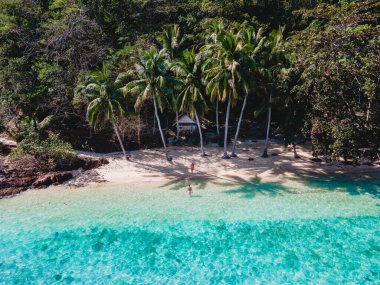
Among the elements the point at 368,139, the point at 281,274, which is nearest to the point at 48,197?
the point at 281,274

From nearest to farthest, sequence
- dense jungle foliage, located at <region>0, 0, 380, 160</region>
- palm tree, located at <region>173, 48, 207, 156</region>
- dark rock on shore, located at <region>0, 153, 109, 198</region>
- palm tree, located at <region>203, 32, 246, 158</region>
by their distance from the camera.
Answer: dense jungle foliage, located at <region>0, 0, 380, 160</region>
dark rock on shore, located at <region>0, 153, 109, 198</region>
palm tree, located at <region>203, 32, 246, 158</region>
palm tree, located at <region>173, 48, 207, 156</region>

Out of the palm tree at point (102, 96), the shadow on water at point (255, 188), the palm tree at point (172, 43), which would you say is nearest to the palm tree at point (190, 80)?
the palm tree at point (172, 43)

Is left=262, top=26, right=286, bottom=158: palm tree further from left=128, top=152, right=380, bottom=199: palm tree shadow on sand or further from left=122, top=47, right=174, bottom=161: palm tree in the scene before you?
left=122, top=47, right=174, bottom=161: palm tree

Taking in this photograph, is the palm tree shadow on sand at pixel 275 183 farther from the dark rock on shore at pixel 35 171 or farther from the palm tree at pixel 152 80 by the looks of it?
the dark rock on shore at pixel 35 171

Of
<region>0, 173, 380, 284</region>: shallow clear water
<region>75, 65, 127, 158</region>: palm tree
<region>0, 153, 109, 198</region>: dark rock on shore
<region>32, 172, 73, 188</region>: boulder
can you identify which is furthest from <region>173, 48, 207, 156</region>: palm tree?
<region>32, 172, 73, 188</region>: boulder

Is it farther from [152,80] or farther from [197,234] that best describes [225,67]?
[197,234]

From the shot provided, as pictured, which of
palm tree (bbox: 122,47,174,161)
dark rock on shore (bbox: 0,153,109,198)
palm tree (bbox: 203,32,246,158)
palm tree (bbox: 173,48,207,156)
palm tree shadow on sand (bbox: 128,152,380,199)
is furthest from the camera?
palm tree (bbox: 173,48,207,156)
